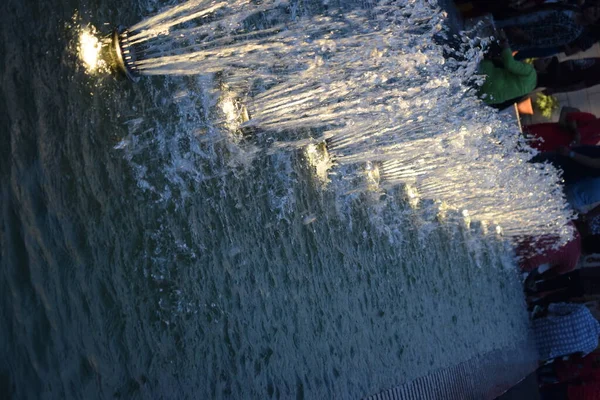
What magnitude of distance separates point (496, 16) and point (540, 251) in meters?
2.18

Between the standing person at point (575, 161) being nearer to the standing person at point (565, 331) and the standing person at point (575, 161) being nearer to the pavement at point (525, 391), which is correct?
the standing person at point (565, 331)

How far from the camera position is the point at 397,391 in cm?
384

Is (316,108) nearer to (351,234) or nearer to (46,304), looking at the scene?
(351,234)

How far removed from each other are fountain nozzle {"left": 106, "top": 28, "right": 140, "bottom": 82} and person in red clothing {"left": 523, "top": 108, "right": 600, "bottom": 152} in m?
4.75

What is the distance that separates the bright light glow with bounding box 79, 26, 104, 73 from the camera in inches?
88.4

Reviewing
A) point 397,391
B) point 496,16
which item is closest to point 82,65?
point 397,391

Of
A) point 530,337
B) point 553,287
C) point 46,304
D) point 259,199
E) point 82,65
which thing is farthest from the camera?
point 553,287

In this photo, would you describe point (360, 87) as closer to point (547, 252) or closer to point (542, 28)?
point (542, 28)

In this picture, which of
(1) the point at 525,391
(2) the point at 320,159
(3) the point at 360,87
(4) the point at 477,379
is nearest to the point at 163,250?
(2) the point at 320,159

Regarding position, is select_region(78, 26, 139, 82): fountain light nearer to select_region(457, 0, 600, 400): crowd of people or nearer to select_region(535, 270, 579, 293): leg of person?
select_region(457, 0, 600, 400): crowd of people

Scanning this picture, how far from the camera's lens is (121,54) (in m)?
2.38

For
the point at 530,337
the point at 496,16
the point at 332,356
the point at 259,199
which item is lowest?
the point at 530,337

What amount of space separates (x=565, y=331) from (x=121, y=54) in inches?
218

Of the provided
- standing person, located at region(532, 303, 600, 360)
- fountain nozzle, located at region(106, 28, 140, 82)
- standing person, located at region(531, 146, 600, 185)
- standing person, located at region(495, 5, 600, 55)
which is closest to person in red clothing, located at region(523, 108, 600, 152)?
standing person, located at region(531, 146, 600, 185)
